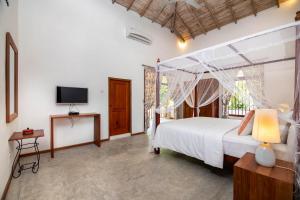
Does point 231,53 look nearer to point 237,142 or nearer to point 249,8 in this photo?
point 237,142

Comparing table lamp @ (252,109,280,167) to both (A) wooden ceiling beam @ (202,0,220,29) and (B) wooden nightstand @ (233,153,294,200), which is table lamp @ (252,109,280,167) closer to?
(B) wooden nightstand @ (233,153,294,200)

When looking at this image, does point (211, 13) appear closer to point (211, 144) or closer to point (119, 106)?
point (119, 106)

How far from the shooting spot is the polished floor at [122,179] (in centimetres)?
203

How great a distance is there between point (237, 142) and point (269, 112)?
0.82 meters

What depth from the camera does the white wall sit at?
346 cm

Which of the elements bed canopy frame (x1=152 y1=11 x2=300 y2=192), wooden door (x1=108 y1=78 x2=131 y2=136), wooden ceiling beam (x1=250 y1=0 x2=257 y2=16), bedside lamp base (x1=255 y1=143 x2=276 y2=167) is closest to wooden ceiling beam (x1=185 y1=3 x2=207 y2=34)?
wooden ceiling beam (x1=250 y1=0 x2=257 y2=16)

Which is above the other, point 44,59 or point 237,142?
point 44,59

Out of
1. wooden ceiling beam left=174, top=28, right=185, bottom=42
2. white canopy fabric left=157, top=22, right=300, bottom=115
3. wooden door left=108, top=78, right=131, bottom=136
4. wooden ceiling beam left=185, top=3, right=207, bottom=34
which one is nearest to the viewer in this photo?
white canopy fabric left=157, top=22, right=300, bottom=115

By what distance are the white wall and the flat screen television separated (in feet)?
0.58

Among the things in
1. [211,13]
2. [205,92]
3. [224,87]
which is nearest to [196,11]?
[211,13]

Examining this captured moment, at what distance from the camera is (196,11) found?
574cm

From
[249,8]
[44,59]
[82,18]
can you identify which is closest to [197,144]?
[44,59]

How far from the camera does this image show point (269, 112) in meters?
1.68

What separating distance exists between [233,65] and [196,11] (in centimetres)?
292
